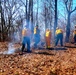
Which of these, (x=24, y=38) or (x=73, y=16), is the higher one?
(x=73, y=16)

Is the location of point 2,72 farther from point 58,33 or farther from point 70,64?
point 58,33

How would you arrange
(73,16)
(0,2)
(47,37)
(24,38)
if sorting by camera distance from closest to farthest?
(24,38)
(47,37)
(0,2)
(73,16)

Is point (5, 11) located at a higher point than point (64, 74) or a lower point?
higher

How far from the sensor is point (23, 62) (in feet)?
35.7

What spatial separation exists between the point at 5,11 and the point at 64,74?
30.5 m

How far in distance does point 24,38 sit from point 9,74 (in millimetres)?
A: 5807

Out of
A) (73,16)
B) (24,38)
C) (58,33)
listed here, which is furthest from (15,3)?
(24,38)

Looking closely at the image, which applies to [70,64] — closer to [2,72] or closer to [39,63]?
[39,63]

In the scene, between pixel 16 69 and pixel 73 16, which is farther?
pixel 73 16

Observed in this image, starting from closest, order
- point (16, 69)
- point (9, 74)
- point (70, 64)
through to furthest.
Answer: point (9, 74) < point (16, 69) < point (70, 64)

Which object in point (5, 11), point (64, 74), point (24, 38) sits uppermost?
point (5, 11)

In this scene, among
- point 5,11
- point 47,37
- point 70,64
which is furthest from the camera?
point 5,11

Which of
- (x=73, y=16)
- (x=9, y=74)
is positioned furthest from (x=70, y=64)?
(x=73, y=16)

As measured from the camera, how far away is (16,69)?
933 centimetres
